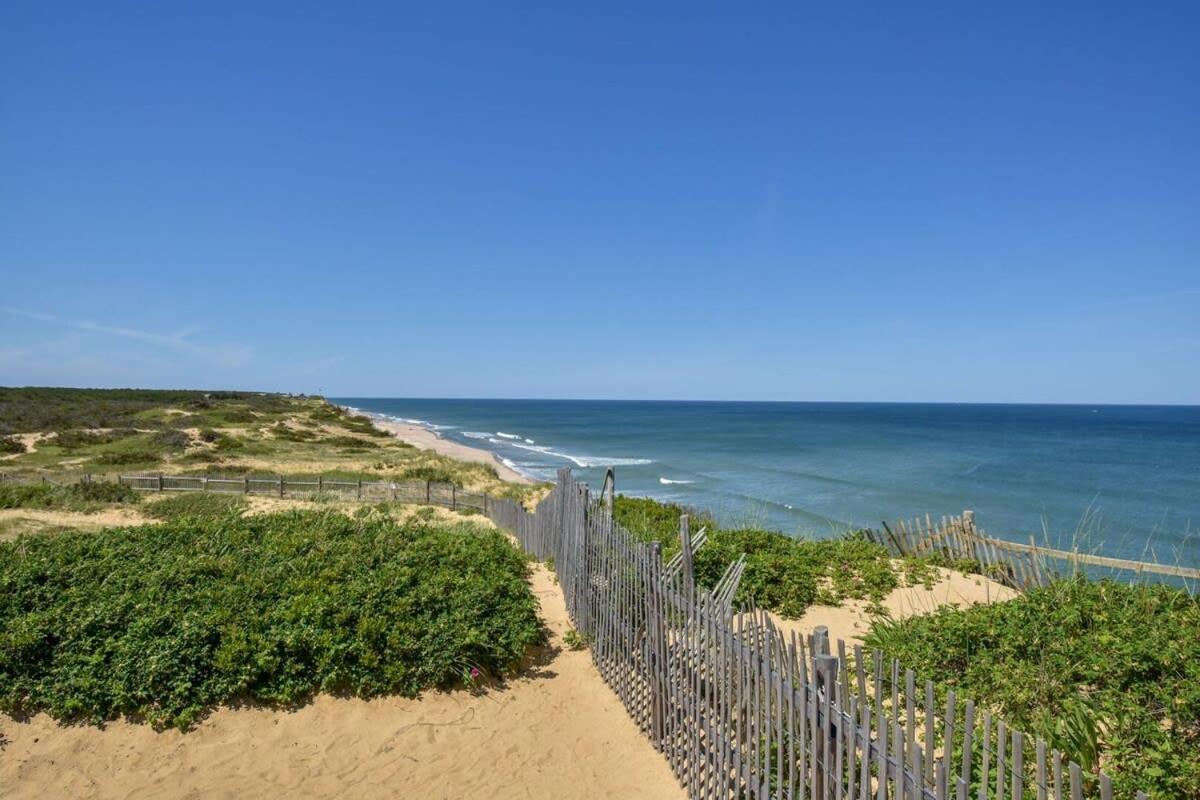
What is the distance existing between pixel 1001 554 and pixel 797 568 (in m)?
4.00

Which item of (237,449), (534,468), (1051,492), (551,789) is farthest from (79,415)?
(1051,492)

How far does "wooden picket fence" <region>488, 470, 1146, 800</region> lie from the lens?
2.86 m

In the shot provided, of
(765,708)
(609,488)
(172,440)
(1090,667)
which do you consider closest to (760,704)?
(765,708)

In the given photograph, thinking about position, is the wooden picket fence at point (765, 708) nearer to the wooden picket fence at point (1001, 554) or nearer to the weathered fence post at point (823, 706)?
the weathered fence post at point (823, 706)

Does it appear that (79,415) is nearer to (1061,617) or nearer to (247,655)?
(247,655)

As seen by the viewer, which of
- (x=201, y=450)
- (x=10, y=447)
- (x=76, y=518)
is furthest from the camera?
(x=201, y=450)

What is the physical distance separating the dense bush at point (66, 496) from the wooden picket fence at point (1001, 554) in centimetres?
1928

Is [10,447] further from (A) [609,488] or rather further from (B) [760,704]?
(B) [760,704]

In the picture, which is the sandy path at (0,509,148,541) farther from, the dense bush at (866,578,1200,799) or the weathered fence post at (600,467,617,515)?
the dense bush at (866,578,1200,799)

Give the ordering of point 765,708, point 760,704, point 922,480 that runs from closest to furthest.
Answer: point 765,708
point 760,704
point 922,480

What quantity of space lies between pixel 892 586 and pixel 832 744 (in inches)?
277

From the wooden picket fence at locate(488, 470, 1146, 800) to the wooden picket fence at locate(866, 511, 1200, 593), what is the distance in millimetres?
4835

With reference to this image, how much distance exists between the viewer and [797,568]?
31.8 ft

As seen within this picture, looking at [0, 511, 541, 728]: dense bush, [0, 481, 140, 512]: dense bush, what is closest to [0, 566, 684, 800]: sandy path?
[0, 511, 541, 728]: dense bush
